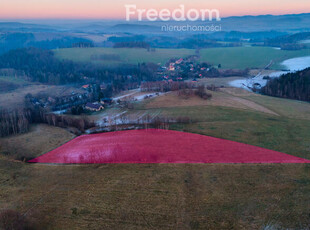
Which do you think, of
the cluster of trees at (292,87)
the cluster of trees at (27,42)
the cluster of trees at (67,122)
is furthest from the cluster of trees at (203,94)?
the cluster of trees at (27,42)

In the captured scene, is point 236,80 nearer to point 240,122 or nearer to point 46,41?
point 240,122

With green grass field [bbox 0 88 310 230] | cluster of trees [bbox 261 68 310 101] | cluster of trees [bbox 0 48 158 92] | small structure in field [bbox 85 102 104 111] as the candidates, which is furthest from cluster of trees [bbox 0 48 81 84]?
green grass field [bbox 0 88 310 230]

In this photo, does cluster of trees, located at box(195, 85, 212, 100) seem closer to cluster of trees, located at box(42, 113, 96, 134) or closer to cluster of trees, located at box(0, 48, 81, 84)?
cluster of trees, located at box(42, 113, 96, 134)

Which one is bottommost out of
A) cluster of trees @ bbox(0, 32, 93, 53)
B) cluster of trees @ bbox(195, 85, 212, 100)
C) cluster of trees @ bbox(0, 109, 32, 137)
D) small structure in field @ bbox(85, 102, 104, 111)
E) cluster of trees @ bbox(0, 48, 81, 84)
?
small structure in field @ bbox(85, 102, 104, 111)

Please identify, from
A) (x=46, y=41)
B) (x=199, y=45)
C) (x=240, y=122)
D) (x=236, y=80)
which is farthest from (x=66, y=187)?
(x=46, y=41)

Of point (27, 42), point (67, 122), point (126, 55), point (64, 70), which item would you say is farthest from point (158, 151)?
point (27, 42)

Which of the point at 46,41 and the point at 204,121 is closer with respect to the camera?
the point at 204,121

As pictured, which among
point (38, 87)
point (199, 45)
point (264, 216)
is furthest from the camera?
point (199, 45)
